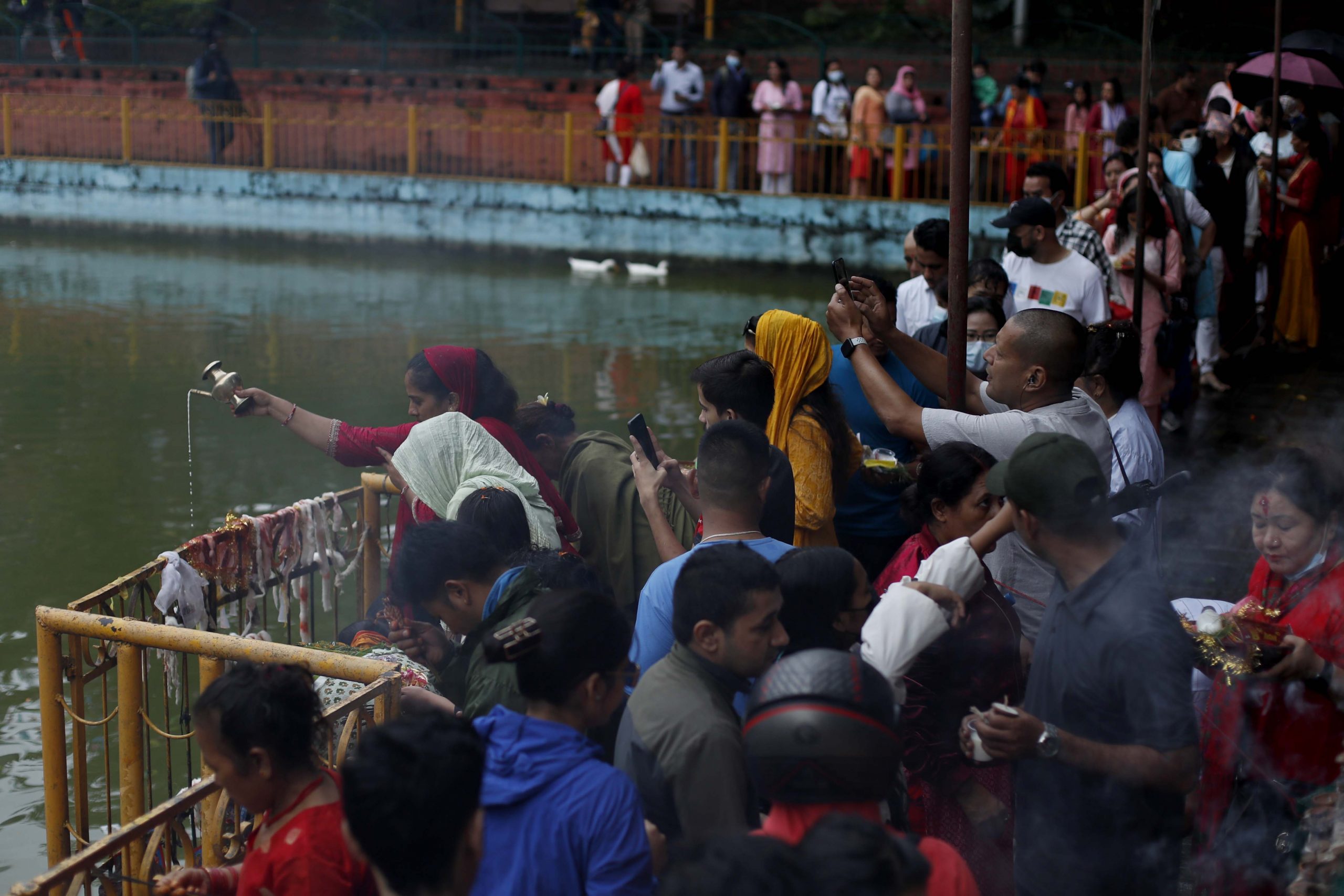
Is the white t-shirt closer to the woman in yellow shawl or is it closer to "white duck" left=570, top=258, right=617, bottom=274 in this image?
the woman in yellow shawl

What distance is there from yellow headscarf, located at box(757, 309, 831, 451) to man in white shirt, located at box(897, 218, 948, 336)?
6.12 ft

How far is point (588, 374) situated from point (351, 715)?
9.00 m

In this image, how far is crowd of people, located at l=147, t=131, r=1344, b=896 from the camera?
2.22 meters

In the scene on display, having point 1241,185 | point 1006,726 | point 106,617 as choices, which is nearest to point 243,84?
point 1241,185

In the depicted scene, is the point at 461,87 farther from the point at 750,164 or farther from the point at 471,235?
the point at 750,164

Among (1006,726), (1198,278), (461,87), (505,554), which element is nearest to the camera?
(1006,726)

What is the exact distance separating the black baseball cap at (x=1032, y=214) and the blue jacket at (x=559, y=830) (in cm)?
440

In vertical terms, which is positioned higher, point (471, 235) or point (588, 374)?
point (471, 235)

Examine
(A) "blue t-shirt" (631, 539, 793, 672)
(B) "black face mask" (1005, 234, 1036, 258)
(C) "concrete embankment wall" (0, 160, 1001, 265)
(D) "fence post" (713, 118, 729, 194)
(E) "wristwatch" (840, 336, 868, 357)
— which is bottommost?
(A) "blue t-shirt" (631, 539, 793, 672)

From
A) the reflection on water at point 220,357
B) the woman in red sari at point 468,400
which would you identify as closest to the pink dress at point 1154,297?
the reflection on water at point 220,357

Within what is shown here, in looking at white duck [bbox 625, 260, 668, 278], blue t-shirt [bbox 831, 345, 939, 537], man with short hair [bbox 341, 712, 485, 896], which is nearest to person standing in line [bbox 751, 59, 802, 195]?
white duck [bbox 625, 260, 668, 278]

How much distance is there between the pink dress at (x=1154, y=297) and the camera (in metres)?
7.43

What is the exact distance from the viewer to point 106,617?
3547 mm

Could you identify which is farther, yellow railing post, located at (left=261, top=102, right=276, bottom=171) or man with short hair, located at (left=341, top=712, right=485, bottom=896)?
yellow railing post, located at (left=261, top=102, right=276, bottom=171)
